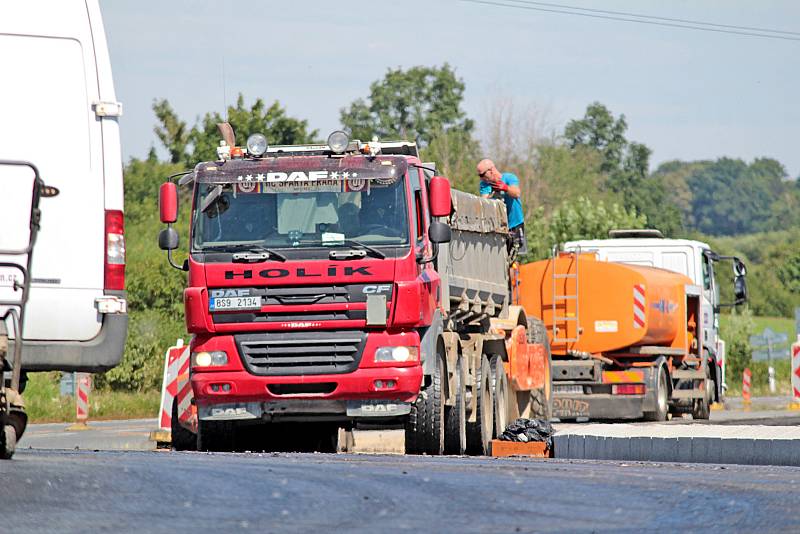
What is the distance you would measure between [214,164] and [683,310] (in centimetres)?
1369

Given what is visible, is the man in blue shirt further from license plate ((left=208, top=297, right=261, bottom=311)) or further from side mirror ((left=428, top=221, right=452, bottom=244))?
license plate ((left=208, top=297, right=261, bottom=311))

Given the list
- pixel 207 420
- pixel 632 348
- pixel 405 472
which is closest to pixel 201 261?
pixel 207 420

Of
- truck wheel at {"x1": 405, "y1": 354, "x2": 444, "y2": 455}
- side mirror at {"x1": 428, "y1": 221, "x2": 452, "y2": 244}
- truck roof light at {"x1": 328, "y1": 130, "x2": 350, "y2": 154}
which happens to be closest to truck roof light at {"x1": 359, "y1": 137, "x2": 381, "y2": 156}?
truck roof light at {"x1": 328, "y1": 130, "x2": 350, "y2": 154}

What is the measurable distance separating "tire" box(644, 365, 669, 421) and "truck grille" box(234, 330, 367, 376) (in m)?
11.9

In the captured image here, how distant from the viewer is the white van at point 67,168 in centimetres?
1055

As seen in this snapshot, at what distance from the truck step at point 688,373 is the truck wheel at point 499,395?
29.3 feet

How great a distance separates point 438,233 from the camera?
51.0ft

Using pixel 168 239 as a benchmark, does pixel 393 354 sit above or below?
below

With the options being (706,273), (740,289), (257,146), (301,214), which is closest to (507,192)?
(257,146)

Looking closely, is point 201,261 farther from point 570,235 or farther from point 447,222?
point 570,235

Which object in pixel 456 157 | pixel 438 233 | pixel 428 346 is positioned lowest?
pixel 428 346

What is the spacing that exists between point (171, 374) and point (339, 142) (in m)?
4.66

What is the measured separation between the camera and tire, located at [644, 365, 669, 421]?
26.3 metres

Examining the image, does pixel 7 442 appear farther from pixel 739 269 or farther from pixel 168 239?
pixel 739 269
